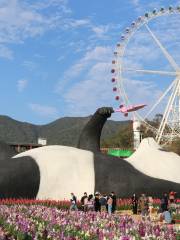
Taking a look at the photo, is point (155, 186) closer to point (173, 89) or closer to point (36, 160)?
point (36, 160)

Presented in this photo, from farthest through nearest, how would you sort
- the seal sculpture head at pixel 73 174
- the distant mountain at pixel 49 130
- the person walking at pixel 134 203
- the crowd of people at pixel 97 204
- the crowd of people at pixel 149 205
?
Result: 1. the distant mountain at pixel 49 130
2. the seal sculpture head at pixel 73 174
3. the person walking at pixel 134 203
4. the crowd of people at pixel 149 205
5. the crowd of people at pixel 97 204

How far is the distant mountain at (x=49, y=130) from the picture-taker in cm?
16088

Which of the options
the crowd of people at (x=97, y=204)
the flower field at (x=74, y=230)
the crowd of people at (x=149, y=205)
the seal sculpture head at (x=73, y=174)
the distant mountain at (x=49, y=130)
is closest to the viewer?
the flower field at (x=74, y=230)

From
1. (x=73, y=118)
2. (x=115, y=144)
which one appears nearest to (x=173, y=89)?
(x=115, y=144)

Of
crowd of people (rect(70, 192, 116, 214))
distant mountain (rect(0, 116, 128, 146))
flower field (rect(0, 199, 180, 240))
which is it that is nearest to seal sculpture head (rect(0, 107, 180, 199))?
crowd of people (rect(70, 192, 116, 214))

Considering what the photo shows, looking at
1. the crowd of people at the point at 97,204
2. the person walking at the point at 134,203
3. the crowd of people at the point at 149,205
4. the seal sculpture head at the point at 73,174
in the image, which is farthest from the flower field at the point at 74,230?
the seal sculpture head at the point at 73,174

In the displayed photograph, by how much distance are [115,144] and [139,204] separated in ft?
182

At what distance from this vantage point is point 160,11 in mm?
45500

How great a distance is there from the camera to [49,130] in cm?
18675

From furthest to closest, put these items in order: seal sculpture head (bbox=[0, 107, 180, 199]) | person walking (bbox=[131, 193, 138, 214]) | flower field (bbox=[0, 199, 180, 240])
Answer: seal sculpture head (bbox=[0, 107, 180, 199]), person walking (bbox=[131, 193, 138, 214]), flower field (bbox=[0, 199, 180, 240])

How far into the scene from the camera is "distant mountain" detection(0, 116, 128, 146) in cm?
16088

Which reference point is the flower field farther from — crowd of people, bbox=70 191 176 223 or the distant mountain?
the distant mountain

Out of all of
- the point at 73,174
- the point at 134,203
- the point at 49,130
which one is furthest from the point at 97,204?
the point at 49,130

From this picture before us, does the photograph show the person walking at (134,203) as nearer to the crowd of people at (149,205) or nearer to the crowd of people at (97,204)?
the crowd of people at (149,205)
